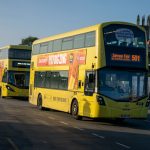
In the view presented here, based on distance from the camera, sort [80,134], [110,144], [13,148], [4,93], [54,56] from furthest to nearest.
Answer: [4,93] < [54,56] < [80,134] < [110,144] < [13,148]

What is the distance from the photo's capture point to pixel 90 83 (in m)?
21.5

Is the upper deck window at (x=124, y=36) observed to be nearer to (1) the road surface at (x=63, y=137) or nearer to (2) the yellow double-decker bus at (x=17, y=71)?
(1) the road surface at (x=63, y=137)

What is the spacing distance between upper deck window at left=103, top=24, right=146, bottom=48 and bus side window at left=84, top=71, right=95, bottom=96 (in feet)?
4.85

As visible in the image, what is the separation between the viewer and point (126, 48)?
21312 mm

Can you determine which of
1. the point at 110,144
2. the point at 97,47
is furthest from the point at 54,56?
the point at 110,144

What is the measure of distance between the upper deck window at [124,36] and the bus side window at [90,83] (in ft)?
4.85

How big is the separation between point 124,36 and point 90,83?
7.83ft

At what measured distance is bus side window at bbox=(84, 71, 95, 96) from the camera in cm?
2119

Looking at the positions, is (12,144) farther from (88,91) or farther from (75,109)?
(75,109)

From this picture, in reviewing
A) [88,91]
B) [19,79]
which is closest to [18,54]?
[19,79]

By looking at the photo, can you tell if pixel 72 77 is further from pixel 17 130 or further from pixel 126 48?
pixel 17 130

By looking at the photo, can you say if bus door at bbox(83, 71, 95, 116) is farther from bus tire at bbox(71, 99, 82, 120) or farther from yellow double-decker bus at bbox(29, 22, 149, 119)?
bus tire at bbox(71, 99, 82, 120)

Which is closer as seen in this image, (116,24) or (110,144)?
(110,144)

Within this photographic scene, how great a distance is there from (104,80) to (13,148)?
26.9 feet
